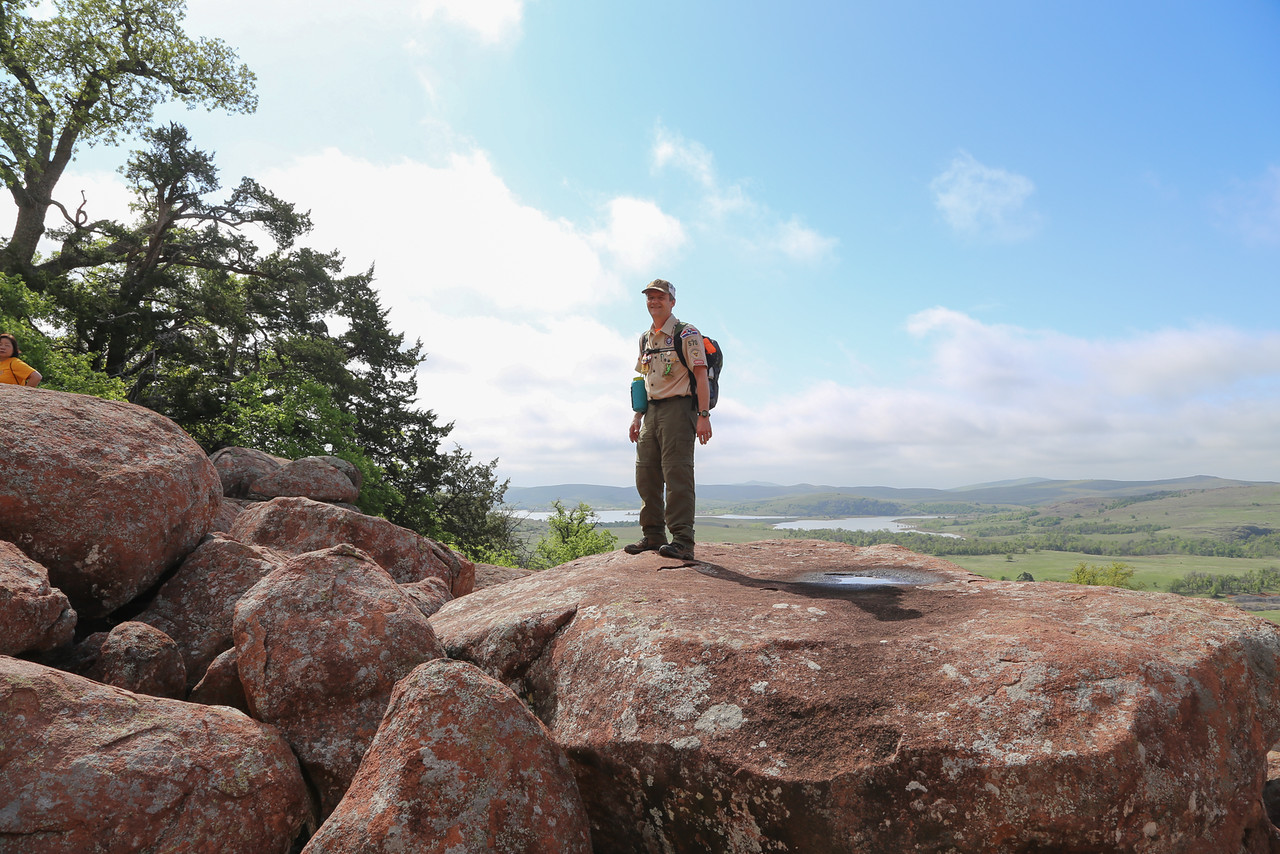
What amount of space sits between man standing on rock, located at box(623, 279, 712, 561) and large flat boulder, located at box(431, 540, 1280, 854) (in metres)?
2.43

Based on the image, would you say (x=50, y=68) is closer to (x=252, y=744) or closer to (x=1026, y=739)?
(x=252, y=744)

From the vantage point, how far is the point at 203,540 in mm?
7527

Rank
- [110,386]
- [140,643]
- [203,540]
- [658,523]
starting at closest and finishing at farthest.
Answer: [140,643] < [203,540] < [658,523] < [110,386]

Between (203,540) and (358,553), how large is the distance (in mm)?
3185

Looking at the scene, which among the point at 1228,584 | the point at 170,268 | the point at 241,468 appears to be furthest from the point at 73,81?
the point at 1228,584

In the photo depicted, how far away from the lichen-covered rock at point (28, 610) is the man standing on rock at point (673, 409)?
539cm

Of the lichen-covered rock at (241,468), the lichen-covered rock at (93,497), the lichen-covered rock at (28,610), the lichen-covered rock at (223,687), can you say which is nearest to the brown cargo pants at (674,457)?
the lichen-covered rock at (223,687)

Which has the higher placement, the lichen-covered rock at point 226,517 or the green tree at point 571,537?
the lichen-covered rock at point 226,517

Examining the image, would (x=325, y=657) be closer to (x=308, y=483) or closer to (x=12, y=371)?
(x=12, y=371)

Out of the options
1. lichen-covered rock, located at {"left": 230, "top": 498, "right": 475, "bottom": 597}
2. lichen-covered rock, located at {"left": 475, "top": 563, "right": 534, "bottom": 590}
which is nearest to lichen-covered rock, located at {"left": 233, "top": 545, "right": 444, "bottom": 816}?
lichen-covered rock, located at {"left": 230, "top": 498, "right": 475, "bottom": 597}

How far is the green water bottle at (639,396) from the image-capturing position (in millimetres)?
8297

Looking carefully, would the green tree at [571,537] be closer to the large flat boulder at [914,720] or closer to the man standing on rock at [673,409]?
the man standing on rock at [673,409]

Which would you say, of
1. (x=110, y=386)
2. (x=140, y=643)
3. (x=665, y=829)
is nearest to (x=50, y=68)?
(x=110, y=386)

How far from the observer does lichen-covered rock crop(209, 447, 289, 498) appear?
14.9 m
